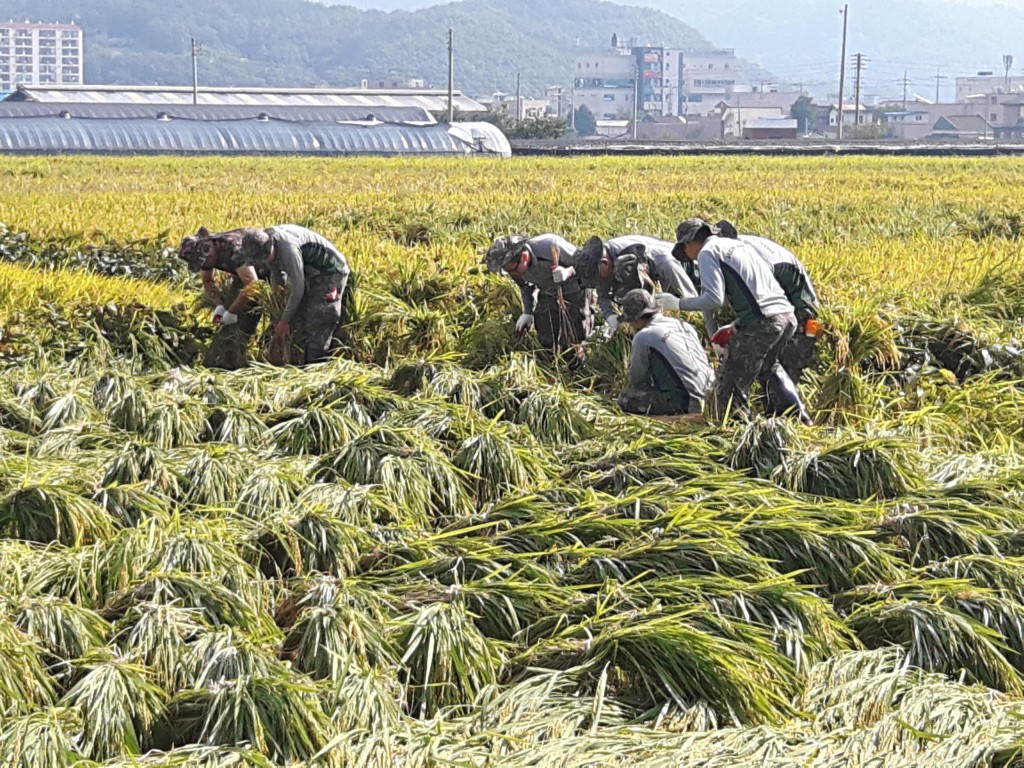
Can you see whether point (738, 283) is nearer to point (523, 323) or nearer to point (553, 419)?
point (553, 419)

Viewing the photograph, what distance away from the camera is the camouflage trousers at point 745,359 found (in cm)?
712

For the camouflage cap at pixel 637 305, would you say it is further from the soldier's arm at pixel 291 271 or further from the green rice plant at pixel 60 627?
the green rice plant at pixel 60 627

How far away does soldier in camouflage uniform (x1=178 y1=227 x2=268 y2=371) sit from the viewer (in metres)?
8.40

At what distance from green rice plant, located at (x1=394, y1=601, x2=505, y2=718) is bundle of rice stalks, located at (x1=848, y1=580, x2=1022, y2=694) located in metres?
1.26

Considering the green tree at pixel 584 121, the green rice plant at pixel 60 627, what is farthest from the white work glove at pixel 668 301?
the green tree at pixel 584 121

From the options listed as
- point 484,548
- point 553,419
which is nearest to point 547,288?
point 553,419

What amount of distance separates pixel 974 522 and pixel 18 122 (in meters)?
40.0

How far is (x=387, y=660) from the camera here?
427 centimetres

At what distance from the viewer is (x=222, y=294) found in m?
9.42

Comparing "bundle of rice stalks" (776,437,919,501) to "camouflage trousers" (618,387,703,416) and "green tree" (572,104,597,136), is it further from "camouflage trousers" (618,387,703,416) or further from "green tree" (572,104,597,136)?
"green tree" (572,104,597,136)

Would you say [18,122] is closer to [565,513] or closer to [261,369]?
[261,369]

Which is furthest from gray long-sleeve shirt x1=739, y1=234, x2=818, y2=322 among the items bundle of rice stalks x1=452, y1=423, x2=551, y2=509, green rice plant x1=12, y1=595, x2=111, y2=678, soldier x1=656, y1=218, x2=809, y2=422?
green rice plant x1=12, y1=595, x2=111, y2=678

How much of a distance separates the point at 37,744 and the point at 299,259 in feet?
17.8

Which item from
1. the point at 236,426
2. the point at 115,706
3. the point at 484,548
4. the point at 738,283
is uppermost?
the point at 738,283
